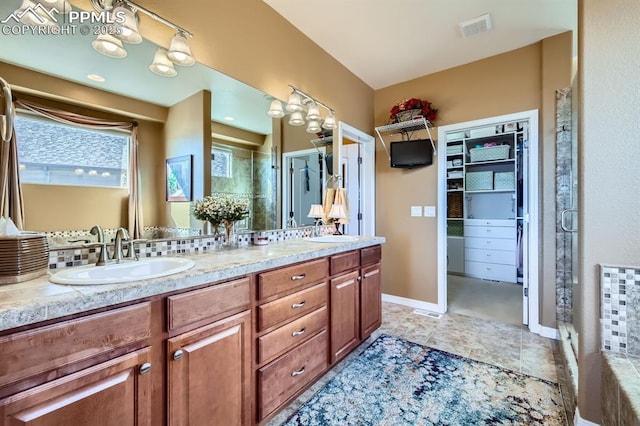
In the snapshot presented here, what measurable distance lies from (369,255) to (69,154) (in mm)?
2018

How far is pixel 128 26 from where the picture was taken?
1.34 metres

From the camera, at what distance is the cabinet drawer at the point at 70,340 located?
726 mm

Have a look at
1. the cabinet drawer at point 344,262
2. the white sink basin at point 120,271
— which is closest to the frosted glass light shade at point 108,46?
the white sink basin at point 120,271

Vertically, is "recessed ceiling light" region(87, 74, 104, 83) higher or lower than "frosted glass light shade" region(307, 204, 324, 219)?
higher

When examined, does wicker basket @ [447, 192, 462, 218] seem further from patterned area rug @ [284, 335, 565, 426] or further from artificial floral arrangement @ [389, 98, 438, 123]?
patterned area rug @ [284, 335, 565, 426]

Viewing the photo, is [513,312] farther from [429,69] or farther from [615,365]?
[429,69]

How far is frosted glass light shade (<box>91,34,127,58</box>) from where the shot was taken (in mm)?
1330

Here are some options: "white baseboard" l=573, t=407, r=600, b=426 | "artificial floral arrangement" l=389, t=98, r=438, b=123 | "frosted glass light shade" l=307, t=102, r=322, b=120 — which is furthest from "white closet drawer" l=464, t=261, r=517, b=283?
"frosted glass light shade" l=307, t=102, r=322, b=120

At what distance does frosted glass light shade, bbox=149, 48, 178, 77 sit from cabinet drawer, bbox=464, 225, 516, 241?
4.82 meters

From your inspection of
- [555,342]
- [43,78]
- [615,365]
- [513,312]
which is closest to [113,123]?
[43,78]

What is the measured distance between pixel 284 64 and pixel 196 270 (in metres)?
1.92

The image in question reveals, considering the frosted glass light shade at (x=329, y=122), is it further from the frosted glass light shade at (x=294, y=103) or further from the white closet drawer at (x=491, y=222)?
the white closet drawer at (x=491, y=222)

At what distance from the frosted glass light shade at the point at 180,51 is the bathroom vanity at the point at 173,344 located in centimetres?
110

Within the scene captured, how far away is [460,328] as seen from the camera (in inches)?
109
